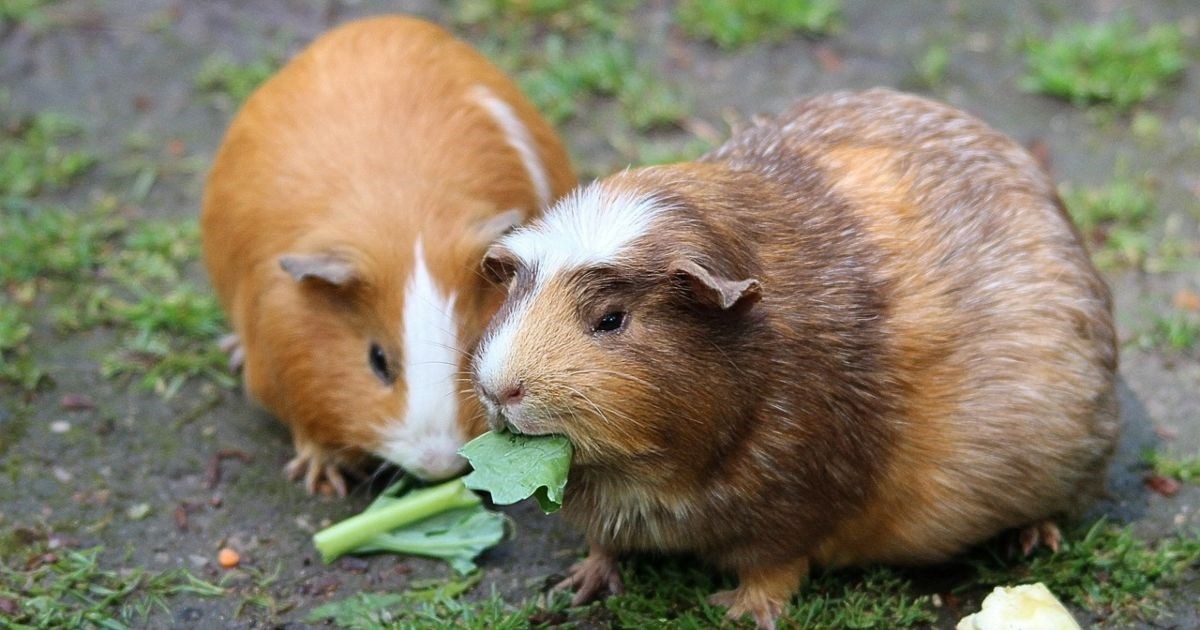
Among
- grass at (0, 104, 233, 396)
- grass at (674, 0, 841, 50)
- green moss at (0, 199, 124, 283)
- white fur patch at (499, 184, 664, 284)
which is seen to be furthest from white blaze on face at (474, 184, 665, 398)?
grass at (674, 0, 841, 50)

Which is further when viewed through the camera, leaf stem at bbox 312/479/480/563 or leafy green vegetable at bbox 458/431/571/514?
leaf stem at bbox 312/479/480/563

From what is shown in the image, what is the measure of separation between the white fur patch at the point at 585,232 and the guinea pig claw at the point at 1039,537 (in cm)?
169

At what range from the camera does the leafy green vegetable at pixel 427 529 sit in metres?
4.02

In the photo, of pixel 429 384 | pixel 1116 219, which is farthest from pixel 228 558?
pixel 1116 219

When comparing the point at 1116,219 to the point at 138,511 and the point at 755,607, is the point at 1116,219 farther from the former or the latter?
the point at 138,511

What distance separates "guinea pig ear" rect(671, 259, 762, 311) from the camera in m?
2.96

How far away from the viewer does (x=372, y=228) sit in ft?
13.5

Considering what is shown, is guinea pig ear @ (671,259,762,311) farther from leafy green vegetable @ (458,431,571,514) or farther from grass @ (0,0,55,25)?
grass @ (0,0,55,25)

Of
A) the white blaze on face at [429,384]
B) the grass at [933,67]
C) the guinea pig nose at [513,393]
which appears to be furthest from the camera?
the grass at [933,67]

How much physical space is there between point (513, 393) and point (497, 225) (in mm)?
1238

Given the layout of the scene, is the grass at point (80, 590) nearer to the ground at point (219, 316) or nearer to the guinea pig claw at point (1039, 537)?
the ground at point (219, 316)

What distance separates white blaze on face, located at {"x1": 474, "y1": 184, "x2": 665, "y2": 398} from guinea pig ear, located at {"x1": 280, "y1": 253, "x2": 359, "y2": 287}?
96cm

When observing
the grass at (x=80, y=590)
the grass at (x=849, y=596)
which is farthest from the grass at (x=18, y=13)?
the grass at (x=849, y=596)

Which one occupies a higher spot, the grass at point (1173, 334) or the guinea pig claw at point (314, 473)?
the grass at point (1173, 334)
